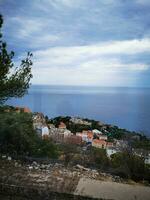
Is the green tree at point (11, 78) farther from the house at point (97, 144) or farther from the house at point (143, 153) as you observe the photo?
the house at point (97, 144)

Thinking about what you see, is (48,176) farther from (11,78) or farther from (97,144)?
(97,144)

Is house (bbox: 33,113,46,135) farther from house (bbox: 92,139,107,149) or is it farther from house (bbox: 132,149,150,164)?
house (bbox: 132,149,150,164)

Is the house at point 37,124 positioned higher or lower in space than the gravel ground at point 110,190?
higher

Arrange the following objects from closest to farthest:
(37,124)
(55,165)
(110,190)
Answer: (110,190) → (55,165) → (37,124)

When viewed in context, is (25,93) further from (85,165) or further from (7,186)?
(7,186)

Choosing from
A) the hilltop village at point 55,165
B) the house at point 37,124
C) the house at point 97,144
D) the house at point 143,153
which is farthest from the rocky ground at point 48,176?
the house at point 97,144

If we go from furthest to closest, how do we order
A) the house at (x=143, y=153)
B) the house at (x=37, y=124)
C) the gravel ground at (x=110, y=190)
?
1. the house at (x=37, y=124)
2. the house at (x=143, y=153)
3. the gravel ground at (x=110, y=190)

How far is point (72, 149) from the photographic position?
7.73 metres

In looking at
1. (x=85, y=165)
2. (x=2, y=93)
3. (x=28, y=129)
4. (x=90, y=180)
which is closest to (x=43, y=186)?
(x=90, y=180)

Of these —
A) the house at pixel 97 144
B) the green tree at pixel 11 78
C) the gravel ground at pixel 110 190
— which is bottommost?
the house at pixel 97 144

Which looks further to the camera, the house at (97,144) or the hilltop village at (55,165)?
the house at (97,144)

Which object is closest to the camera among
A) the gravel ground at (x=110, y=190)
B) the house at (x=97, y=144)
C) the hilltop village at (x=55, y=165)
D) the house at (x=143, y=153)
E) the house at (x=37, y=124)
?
the gravel ground at (x=110, y=190)

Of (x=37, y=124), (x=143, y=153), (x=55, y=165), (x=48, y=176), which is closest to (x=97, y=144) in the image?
(x=37, y=124)

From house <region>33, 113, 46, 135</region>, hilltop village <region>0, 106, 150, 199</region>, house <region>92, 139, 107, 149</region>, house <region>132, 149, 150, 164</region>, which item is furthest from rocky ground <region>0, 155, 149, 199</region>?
house <region>92, 139, 107, 149</region>
